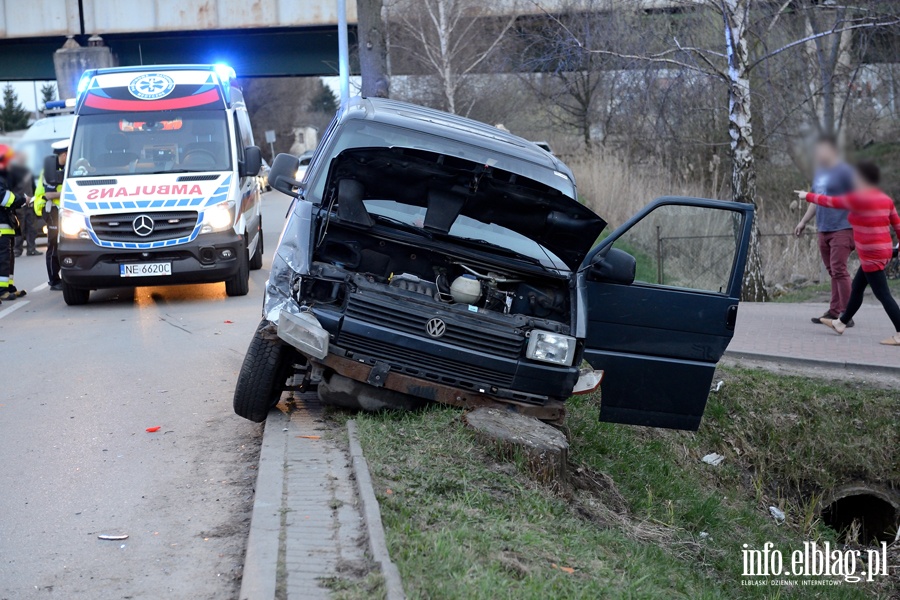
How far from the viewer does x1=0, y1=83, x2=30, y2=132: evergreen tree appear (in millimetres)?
4742

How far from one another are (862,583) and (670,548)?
212 cm

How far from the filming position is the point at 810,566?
21.9 ft

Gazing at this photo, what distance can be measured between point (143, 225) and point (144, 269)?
54cm

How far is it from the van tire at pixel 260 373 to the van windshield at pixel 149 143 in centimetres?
693

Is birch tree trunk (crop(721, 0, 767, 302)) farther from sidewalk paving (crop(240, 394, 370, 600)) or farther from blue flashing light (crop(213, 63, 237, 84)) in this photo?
sidewalk paving (crop(240, 394, 370, 600))

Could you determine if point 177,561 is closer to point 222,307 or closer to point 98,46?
point 222,307

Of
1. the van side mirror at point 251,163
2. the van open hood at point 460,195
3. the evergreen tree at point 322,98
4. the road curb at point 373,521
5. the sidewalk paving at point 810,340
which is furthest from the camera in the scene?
the evergreen tree at point 322,98

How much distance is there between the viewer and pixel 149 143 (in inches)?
509

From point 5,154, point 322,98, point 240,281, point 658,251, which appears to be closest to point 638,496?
point 5,154

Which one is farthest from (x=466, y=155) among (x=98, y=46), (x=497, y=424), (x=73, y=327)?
(x=98, y=46)

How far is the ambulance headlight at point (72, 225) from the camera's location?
12.0 meters

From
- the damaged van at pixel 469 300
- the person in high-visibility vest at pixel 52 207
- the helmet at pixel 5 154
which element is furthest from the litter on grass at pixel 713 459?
the person in high-visibility vest at pixel 52 207

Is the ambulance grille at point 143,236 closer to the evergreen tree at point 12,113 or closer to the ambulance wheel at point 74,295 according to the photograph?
the ambulance wheel at point 74,295

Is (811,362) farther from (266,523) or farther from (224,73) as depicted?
(224,73)
